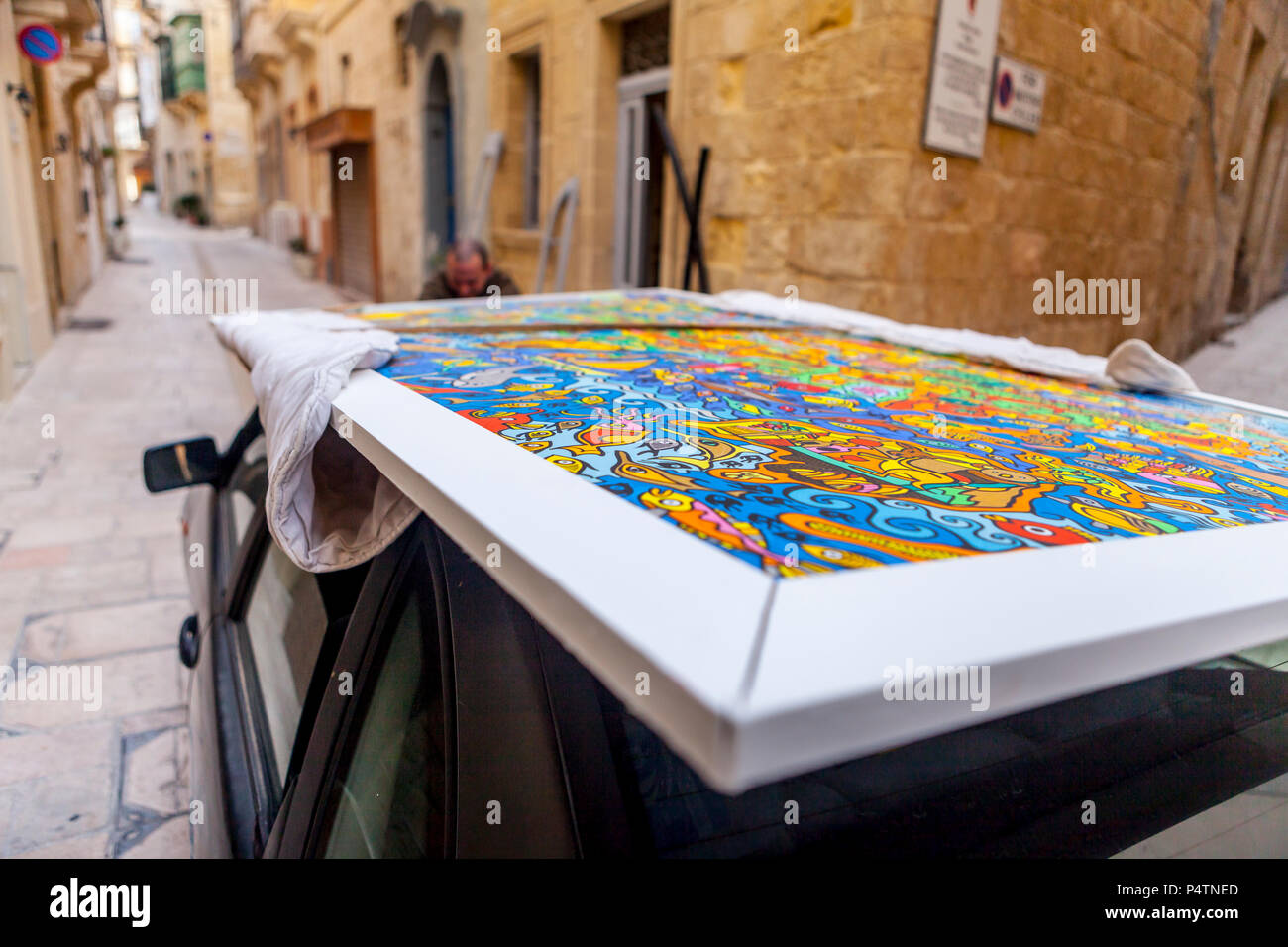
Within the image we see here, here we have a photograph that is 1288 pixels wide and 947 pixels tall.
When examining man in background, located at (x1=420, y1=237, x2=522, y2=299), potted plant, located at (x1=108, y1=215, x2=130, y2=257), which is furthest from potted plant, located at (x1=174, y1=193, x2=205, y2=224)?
man in background, located at (x1=420, y1=237, x2=522, y2=299)

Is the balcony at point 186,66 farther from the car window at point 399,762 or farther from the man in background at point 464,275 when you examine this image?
the car window at point 399,762

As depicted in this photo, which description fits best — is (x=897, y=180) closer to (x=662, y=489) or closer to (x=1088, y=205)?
(x=1088, y=205)

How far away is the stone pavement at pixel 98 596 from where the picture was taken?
2.70m

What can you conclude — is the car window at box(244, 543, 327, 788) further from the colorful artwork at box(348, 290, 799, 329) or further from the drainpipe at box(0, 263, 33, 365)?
the drainpipe at box(0, 263, 33, 365)

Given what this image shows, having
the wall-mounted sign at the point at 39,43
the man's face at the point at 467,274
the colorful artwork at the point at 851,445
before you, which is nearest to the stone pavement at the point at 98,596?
the colorful artwork at the point at 851,445

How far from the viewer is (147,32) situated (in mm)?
43281

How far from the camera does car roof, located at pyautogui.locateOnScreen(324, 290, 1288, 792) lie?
0.56 m

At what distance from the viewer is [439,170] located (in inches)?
484

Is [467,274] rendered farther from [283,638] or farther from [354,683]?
[354,683]

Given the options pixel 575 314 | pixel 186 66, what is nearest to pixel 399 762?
pixel 575 314

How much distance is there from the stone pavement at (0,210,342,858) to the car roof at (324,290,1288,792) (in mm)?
2096
